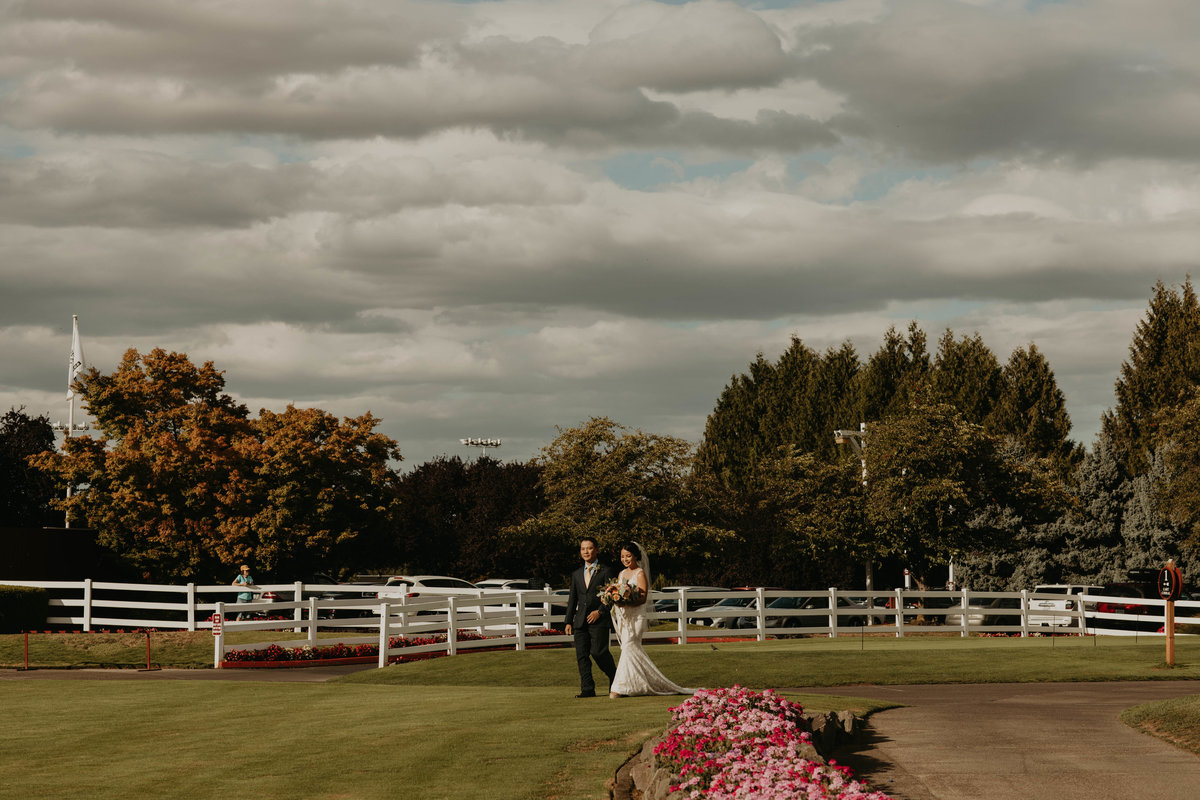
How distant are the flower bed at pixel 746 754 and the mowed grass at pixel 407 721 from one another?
66 centimetres

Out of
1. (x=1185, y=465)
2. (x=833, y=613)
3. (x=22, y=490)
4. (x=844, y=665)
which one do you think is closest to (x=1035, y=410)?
(x=1185, y=465)

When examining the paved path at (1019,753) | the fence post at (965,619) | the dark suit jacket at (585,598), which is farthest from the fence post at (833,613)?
the dark suit jacket at (585,598)

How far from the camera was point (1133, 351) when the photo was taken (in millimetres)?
56969

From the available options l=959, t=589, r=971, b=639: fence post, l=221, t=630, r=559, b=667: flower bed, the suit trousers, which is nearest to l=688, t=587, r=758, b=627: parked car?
l=959, t=589, r=971, b=639: fence post

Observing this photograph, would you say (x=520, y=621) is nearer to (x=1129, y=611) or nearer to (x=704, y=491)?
(x=1129, y=611)

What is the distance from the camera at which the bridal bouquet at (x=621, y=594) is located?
15.1 metres

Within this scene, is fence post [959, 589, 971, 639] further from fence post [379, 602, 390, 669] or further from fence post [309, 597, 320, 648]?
fence post [309, 597, 320, 648]

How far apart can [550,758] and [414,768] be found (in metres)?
1.14

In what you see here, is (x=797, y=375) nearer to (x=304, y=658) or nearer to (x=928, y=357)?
(x=928, y=357)

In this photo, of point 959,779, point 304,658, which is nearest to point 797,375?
point 304,658

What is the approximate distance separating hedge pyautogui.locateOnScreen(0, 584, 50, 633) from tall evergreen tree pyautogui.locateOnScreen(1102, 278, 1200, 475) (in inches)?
1655

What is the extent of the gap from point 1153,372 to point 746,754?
51.4 meters

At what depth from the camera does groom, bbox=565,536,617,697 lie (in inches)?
607

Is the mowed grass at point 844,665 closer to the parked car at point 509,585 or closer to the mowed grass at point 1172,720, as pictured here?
the mowed grass at point 1172,720
